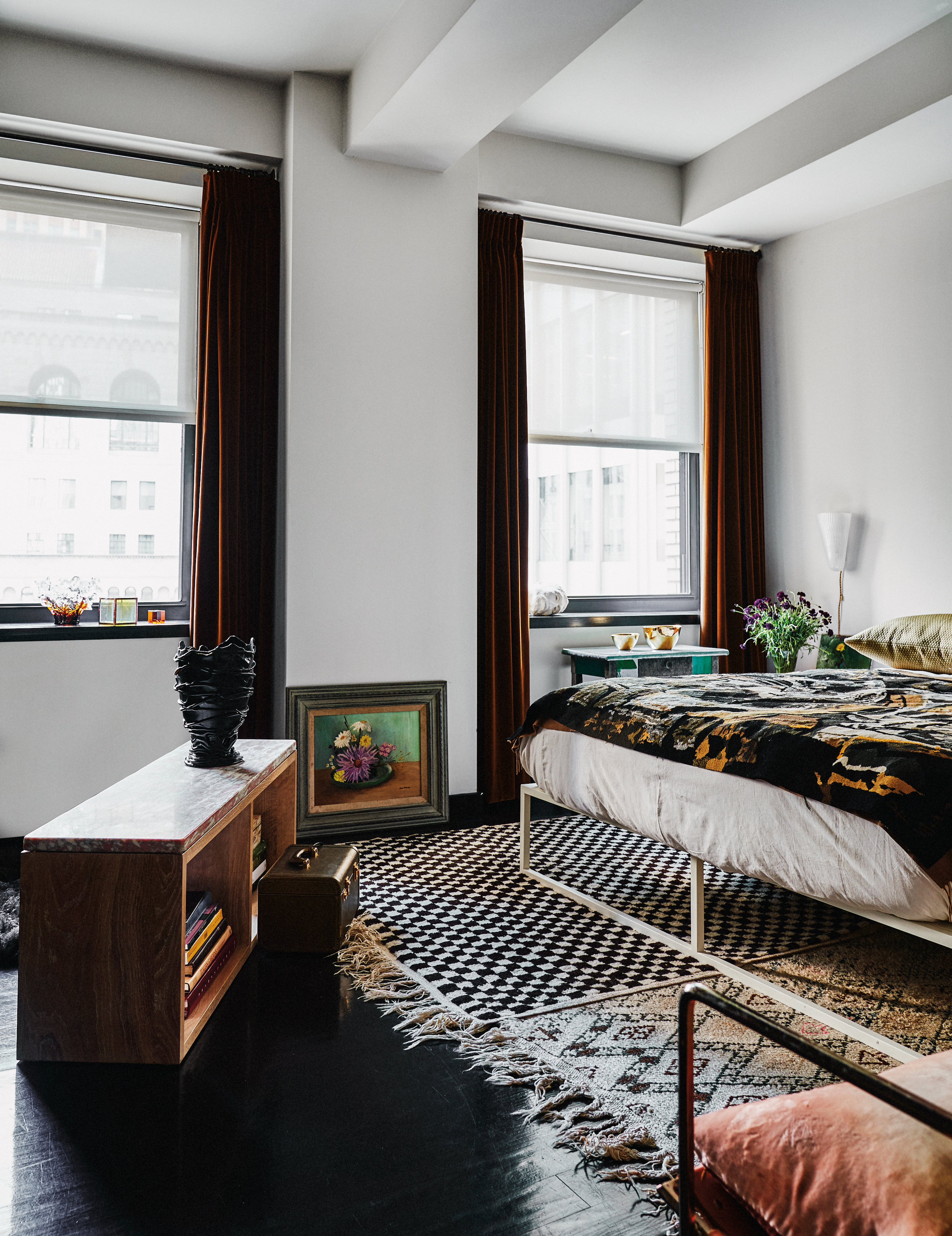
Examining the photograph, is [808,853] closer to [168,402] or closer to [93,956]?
[93,956]

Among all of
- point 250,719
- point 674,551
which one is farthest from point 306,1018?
point 674,551

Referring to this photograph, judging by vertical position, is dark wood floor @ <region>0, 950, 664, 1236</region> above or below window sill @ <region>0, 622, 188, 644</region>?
below

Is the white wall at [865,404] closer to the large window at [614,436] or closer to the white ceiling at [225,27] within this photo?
the large window at [614,436]

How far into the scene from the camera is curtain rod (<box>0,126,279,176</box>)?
12.1 feet

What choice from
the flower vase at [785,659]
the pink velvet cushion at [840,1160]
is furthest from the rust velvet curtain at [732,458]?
the pink velvet cushion at [840,1160]

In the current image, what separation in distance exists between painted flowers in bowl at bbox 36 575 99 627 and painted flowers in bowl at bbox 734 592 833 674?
125 inches

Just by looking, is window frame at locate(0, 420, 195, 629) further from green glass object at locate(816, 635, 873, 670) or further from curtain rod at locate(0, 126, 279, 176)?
green glass object at locate(816, 635, 873, 670)

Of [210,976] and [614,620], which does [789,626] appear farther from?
[210,976]

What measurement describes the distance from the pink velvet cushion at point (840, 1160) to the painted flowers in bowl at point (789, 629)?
365 cm

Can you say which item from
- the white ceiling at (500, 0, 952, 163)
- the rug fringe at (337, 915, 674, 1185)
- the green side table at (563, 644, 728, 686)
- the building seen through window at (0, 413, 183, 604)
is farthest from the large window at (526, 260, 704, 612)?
the rug fringe at (337, 915, 674, 1185)

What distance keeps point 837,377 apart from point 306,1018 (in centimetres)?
400

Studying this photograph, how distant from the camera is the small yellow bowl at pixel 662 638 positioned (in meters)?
4.64

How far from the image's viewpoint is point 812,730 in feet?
7.43

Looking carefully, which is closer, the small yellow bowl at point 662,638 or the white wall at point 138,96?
the white wall at point 138,96
